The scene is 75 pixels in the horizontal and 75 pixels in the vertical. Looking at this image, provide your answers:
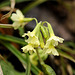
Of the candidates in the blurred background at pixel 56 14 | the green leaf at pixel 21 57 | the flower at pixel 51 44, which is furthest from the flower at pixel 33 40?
the blurred background at pixel 56 14

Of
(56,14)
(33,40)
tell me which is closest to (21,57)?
(33,40)

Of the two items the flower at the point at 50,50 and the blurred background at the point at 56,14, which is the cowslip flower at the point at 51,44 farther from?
the blurred background at the point at 56,14

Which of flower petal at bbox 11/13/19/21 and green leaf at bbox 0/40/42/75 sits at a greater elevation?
flower petal at bbox 11/13/19/21

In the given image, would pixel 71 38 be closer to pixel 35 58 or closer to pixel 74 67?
pixel 74 67

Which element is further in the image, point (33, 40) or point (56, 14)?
point (56, 14)

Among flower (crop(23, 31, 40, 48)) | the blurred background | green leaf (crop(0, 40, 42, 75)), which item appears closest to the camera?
flower (crop(23, 31, 40, 48))

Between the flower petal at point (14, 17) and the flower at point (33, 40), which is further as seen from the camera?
the flower petal at point (14, 17)

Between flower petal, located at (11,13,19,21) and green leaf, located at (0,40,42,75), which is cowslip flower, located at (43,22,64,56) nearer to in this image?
green leaf, located at (0,40,42,75)

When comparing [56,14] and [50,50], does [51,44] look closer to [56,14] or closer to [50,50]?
Result: [50,50]

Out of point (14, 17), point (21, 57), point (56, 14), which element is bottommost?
point (21, 57)

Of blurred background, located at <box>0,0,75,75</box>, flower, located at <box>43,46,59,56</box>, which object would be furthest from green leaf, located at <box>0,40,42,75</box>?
blurred background, located at <box>0,0,75,75</box>

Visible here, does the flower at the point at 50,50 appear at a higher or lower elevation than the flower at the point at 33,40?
lower

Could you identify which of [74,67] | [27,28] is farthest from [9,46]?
[74,67]
